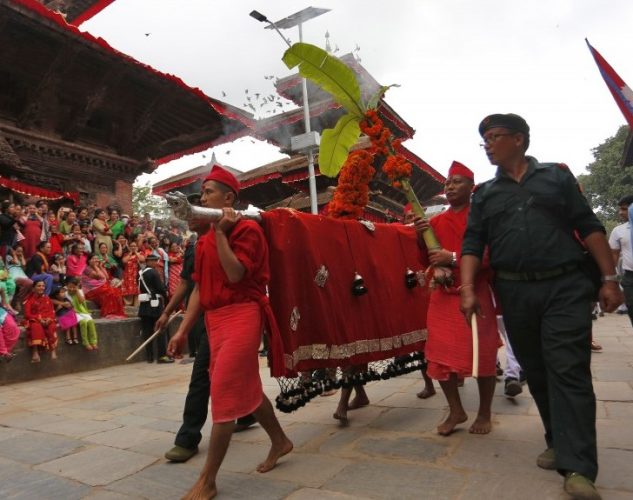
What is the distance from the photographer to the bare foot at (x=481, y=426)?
314cm

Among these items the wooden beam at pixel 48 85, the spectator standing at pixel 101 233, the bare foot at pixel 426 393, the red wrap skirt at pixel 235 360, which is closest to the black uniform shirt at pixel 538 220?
the red wrap skirt at pixel 235 360

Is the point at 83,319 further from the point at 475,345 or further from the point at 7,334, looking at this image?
the point at 475,345

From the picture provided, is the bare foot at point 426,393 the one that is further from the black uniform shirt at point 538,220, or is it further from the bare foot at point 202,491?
the bare foot at point 202,491

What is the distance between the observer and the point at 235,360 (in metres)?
2.46

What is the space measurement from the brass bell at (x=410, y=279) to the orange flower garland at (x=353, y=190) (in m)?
0.78

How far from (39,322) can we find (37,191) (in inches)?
174

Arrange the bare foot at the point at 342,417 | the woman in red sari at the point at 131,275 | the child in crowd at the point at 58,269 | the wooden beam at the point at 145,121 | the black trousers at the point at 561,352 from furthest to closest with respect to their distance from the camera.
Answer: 1. the wooden beam at the point at 145,121
2. the woman in red sari at the point at 131,275
3. the child in crowd at the point at 58,269
4. the bare foot at the point at 342,417
5. the black trousers at the point at 561,352

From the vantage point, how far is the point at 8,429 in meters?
4.04

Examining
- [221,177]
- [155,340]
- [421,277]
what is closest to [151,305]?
[155,340]

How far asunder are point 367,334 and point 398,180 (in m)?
1.10

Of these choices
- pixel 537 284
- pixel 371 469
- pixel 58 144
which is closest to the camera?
pixel 537 284

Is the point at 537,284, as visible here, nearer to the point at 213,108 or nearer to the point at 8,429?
the point at 8,429

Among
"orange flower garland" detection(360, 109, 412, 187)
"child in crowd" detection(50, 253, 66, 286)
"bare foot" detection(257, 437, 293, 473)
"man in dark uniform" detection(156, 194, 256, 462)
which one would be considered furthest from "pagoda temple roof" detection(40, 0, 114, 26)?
"bare foot" detection(257, 437, 293, 473)

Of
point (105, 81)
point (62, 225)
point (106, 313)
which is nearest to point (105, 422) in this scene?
point (106, 313)
